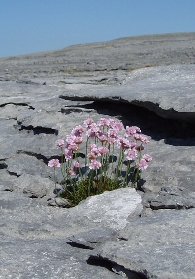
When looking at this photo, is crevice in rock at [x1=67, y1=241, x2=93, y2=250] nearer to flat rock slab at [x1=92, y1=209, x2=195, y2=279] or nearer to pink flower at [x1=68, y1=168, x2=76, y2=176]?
flat rock slab at [x1=92, y1=209, x2=195, y2=279]

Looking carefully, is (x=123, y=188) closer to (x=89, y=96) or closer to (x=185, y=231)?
(x=185, y=231)

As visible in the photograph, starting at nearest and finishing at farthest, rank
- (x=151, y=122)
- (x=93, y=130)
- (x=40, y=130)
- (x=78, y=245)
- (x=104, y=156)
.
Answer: (x=78, y=245), (x=93, y=130), (x=104, y=156), (x=151, y=122), (x=40, y=130)

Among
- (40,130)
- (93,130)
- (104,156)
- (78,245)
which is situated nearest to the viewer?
(78,245)

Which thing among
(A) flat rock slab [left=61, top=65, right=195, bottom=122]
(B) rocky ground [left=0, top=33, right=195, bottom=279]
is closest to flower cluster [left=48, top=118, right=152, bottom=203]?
(B) rocky ground [left=0, top=33, right=195, bottom=279]

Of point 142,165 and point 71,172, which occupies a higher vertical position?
point 142,165

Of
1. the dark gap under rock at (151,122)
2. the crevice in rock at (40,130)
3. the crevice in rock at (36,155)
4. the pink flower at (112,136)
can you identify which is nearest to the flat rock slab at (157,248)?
the pink flower at (112,136)

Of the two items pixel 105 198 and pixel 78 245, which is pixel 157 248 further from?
pixel 105 198

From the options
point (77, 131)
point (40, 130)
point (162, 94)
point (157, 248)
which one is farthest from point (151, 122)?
point (157, 248)

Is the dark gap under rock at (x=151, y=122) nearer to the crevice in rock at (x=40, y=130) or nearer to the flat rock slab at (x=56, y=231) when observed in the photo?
the crevice in rock at (x=40, y=130)
